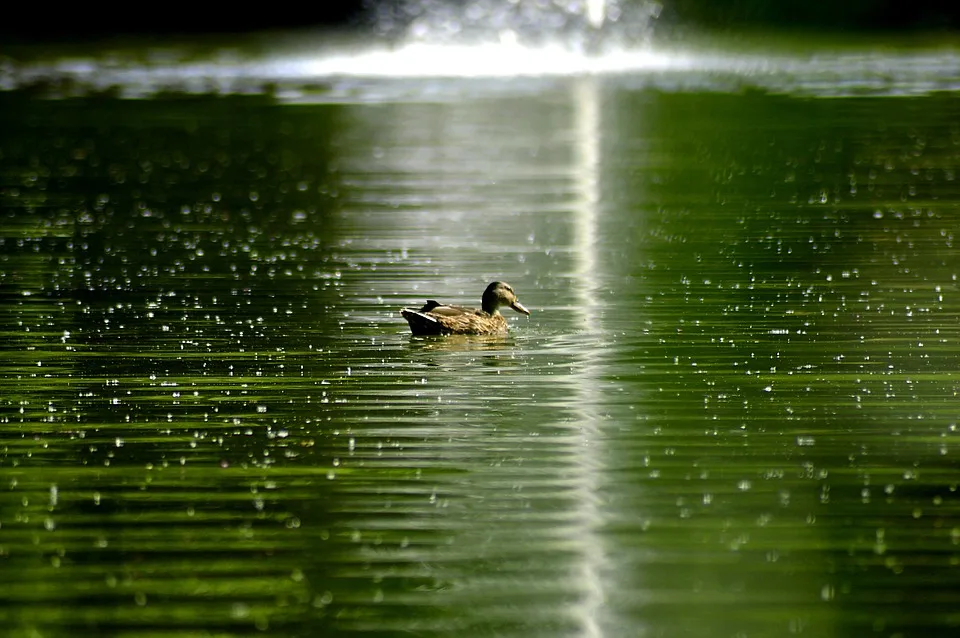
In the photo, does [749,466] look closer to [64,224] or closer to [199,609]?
[199,609]

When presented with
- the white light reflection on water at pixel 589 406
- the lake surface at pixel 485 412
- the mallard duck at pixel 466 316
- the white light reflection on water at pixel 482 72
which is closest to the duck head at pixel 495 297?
the mallard duck at pixel 466 316

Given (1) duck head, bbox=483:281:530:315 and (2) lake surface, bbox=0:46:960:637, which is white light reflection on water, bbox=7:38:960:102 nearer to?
(2) lake surface, bbox=0:46:960:637

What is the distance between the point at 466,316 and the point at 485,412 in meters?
2.41

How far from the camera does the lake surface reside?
618 centimetres

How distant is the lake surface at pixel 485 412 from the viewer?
243 inches

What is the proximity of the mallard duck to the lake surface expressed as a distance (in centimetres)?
11

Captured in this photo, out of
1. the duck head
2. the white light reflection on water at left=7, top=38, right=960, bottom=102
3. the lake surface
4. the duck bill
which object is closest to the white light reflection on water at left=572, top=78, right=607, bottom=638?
the lake surface

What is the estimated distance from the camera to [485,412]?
8.87 metres

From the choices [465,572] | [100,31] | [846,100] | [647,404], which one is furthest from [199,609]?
[100,31]

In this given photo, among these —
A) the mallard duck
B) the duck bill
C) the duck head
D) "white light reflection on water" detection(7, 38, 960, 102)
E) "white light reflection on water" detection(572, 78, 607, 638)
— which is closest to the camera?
"white light reflection on water" detection(572, 78, 607, 638)

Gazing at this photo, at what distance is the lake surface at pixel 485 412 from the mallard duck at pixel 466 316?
0.11m

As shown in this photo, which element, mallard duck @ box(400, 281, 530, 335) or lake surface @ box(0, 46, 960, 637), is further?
mallard duck @ box(400, 281, 530, 335)

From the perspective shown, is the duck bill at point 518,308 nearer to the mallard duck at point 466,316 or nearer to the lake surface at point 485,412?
the mallard duck at point 466,316

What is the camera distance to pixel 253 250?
50.4ft
